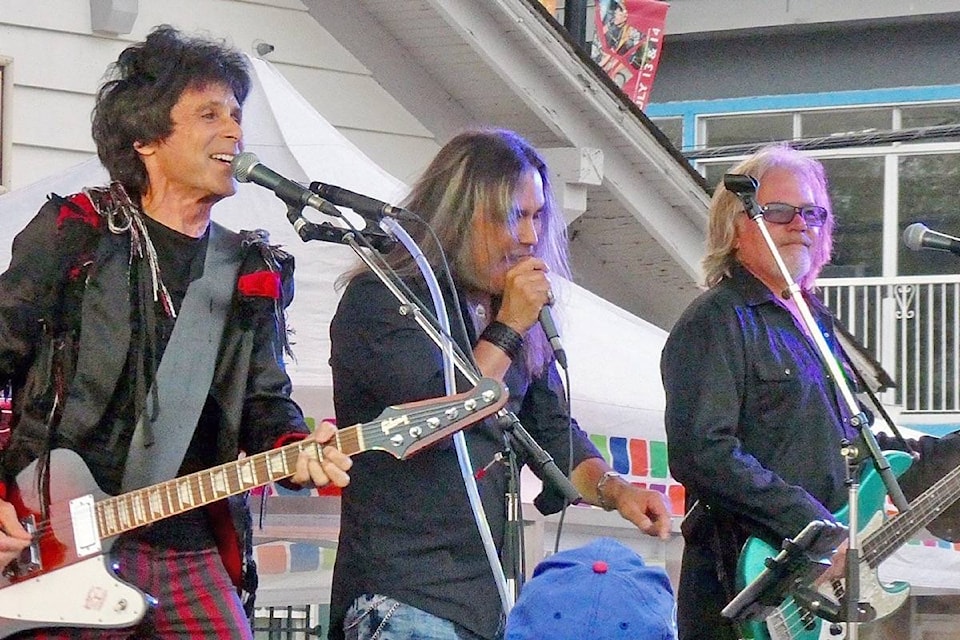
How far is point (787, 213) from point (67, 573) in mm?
2043

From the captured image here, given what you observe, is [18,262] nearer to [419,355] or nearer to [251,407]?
[251,407]

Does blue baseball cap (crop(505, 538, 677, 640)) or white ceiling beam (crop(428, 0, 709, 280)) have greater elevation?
white ceiling beam (crop(428, 0, 709, 280))

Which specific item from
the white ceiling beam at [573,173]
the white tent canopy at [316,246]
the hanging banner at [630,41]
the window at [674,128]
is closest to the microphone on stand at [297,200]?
the white tent canopy at [316,246]

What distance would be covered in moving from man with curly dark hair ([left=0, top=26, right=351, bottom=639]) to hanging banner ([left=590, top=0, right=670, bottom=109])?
5.48 metres

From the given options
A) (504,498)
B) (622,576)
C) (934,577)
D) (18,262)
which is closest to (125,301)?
(18,262)

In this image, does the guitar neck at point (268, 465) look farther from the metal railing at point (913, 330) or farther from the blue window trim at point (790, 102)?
the blue window trim at point (790, 102)

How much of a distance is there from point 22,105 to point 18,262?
3055 millimetres

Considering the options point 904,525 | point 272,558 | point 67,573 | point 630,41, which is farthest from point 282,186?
point 630,41

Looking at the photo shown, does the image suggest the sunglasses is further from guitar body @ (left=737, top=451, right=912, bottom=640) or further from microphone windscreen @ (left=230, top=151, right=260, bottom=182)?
microphone windscreen @ (left=230, top=151, right=260, bottom=182)

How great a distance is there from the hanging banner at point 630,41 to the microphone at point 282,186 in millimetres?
5767

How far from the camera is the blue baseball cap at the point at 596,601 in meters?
2.00

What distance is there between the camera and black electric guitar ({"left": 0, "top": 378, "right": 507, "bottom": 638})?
121 inches

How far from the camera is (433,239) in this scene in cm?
342

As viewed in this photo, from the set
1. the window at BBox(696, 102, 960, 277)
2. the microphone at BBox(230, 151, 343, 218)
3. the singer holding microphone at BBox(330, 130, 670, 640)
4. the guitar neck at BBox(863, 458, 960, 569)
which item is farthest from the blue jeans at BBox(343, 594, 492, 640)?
the window at BBox(696, 102, 960, 277)
